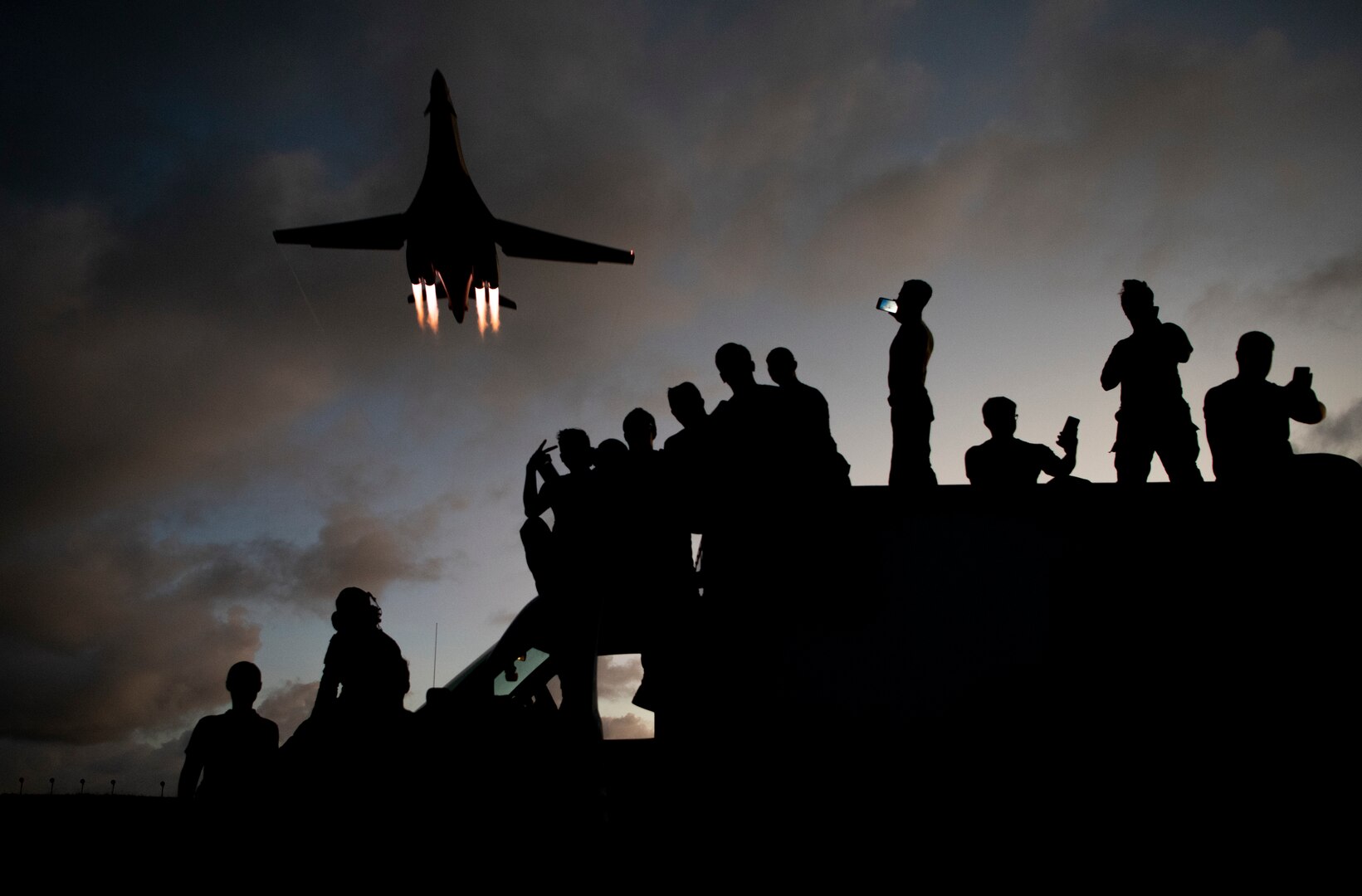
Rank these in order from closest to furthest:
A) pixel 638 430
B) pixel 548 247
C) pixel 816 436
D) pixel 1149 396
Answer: pixel 816 436 < pixel 638 430 < pixel 1149 396 < pixel 548 247

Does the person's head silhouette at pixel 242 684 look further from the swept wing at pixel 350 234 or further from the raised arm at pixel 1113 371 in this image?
the swept wing at pixel 350 234

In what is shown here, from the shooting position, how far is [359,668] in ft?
15.3

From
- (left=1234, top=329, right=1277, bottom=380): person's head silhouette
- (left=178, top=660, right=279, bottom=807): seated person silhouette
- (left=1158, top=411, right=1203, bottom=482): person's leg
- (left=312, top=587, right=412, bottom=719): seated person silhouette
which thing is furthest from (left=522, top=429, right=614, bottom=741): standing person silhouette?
(left=1234, top=329, right=1277, bottom=380): person's head silhouette

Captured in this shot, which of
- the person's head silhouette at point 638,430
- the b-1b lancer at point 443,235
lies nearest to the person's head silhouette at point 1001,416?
the person's head silhouette at point 638,430

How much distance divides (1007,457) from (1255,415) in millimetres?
1774

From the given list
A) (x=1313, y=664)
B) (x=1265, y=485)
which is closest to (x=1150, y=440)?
(x=1265, y=485)

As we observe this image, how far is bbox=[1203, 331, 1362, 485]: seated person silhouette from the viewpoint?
5.46 meters

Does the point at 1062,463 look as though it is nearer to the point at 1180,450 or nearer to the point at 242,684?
the point at 1180,450

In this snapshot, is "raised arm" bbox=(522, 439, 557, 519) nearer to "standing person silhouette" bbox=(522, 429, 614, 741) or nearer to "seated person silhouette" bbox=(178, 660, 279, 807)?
"standing person silhouette" bbox=(522, 429, 614, 741)

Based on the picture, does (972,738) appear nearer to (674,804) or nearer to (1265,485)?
(674,804)

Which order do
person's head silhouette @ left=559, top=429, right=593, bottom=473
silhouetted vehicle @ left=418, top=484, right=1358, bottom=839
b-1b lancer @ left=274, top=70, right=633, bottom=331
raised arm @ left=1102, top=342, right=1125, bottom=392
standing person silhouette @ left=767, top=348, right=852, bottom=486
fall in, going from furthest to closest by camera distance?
b-1b lancer @ left=274, top=70, right=633, bottom=331, raised arm @ left=1102, top=342, right=1125, bottom=392, person's head silhouette @ left=559, top=429, right=593, bottom=473, standing person silhouette @ left=767, top=348, right=852, bottom=486, silhouetted vehicle @ left=418, top=484, right=1358, bottom=839

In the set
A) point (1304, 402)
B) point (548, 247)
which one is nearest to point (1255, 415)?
point (1304, 402)

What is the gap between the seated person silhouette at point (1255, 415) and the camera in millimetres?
5457

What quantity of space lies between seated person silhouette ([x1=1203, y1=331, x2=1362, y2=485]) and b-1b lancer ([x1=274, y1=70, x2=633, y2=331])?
20005mm
